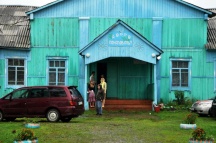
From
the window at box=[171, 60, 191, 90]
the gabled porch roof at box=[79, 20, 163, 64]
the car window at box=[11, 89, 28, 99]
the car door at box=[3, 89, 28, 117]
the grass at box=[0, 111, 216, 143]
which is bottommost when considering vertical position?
the grass at box=[0, 111, 216, 143]

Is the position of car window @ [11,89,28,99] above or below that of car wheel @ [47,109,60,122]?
above

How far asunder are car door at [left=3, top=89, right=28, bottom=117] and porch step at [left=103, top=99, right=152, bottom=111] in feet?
25.0

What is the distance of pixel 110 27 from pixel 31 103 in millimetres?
8238

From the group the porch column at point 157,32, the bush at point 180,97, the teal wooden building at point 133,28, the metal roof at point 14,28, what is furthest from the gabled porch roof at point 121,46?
the metal roof at point 14,28

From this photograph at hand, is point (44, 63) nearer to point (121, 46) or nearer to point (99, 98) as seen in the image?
point (121, 46)

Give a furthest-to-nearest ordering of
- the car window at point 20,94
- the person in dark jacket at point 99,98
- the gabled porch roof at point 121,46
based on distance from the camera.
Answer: the gabled porch roof at point 121,46
the person in dark jacket at point 99,98
the car window at point 20,94

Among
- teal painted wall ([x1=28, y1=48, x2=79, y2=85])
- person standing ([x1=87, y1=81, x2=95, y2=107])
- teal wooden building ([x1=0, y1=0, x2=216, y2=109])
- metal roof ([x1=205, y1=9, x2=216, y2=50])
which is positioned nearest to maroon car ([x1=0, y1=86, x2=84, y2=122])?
person standing ([x1=87, y1=81, x2=95, y2=107])

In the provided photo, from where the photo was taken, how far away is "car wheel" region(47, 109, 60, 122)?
21.6 metres

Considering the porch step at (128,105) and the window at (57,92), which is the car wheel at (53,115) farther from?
the porch step at (128,105)

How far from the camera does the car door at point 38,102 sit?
21.7 meters

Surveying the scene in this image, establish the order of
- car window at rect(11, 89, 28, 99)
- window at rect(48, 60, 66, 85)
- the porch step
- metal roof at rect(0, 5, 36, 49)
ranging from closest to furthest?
1. car window at rect(11, 89, 28, 99)
2. the porch step
3. metal roof at rect(0, 5, 36, 49)
4. window at rect(48, 60, 66, 85)

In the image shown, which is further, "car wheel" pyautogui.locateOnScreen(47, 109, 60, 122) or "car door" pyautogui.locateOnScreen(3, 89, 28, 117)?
"car door" pyautogui.locateOnScreen(3, 89, 28, 117)

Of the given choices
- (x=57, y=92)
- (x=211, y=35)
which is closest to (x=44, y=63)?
(x=57, y=92)

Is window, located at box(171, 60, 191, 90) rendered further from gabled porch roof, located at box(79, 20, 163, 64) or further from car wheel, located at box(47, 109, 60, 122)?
car wheel, located at box(47, 109, 60, 122)
